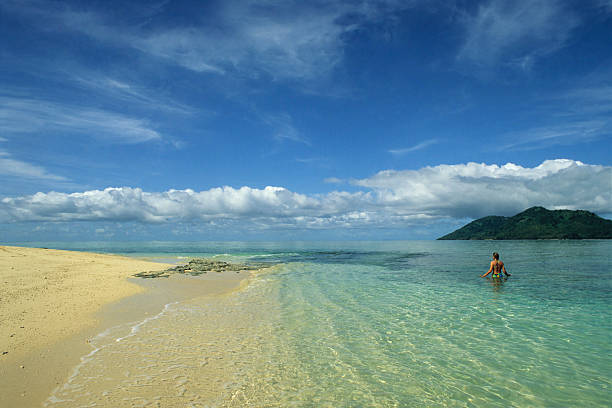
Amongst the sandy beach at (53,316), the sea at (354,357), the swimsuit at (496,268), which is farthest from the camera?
the swimsuit at (496,268)

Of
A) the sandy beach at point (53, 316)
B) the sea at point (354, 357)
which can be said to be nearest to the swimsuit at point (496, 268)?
the sea at point (354, 357)

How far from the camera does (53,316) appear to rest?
13.8m

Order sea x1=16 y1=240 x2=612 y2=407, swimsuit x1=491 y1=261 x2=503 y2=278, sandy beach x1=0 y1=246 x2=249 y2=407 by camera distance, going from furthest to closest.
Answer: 1. swimsuit x1=491 y1=261 x2=503 y2=278
2. sandy beach x1=0 y1=246 x2=249 y2=407
3. sea x1=16 y1=240 x2=612 y2=407

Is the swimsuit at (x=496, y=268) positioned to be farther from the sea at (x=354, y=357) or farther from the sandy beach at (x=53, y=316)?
the sandy beach at (x=53, y=316)

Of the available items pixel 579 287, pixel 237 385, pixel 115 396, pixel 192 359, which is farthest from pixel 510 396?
pixel 579 287

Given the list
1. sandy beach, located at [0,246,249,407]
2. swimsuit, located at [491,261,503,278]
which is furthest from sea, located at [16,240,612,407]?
swimsuit, located at [491,261,503,278]

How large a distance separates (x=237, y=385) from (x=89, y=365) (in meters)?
4.44

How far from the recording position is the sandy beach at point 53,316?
8023mm

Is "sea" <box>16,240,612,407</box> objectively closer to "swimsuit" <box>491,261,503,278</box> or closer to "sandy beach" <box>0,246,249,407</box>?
"sandy beach" <box>0,246,249,407</box>

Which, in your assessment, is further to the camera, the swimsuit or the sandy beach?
the swimsuit

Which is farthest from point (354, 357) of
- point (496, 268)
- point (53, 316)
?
point (496, 268)

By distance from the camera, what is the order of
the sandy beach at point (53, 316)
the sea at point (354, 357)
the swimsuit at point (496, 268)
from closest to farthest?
the sea at point (354, 357) → the sandy beach at point (53, 316) → the swimsuit at point (496, 268)

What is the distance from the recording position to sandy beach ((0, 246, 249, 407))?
8.02 metres

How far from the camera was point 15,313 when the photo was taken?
44.7ft
